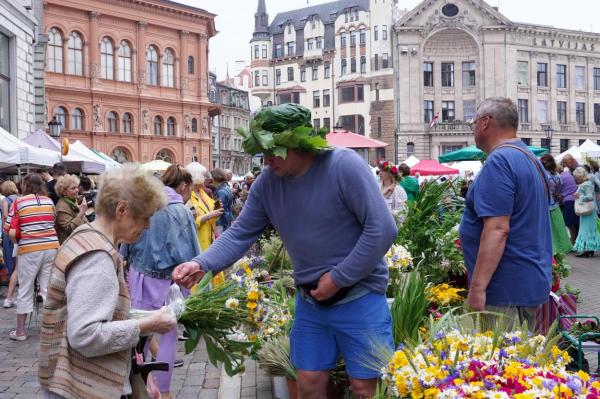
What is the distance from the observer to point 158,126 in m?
55.5

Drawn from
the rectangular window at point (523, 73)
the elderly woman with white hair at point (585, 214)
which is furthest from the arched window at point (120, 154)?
the elderly woman with white hair at point (585, 214)

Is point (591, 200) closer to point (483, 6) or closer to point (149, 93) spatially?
point (149, 93)

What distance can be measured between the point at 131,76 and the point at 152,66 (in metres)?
2.27

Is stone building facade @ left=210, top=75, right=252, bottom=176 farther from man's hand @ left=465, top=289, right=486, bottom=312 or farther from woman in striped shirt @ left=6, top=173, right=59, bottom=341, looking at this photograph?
man's hand @ left=465, top=289, right=486, bottom=312

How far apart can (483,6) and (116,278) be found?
62.8 m

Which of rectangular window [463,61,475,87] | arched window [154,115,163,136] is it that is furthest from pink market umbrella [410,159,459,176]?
rectangular window [463,61,475,87]

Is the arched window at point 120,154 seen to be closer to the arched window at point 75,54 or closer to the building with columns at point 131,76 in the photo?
the building with columns at point 131,76

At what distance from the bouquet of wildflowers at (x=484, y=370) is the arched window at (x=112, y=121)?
5165 cm

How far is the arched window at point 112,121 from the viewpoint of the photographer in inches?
2052

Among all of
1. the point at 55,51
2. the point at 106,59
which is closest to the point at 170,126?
the point at 106,59

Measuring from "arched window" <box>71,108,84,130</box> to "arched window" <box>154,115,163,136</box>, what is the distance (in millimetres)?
6271

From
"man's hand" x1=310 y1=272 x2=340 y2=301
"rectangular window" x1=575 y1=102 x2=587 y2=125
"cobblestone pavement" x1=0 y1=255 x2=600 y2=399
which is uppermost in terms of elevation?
"rectangular window" x1=575 y1=102 x2=587 y2=125

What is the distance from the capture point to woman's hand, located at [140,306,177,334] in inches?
115

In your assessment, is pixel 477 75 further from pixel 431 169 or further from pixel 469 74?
pixel 431 169
